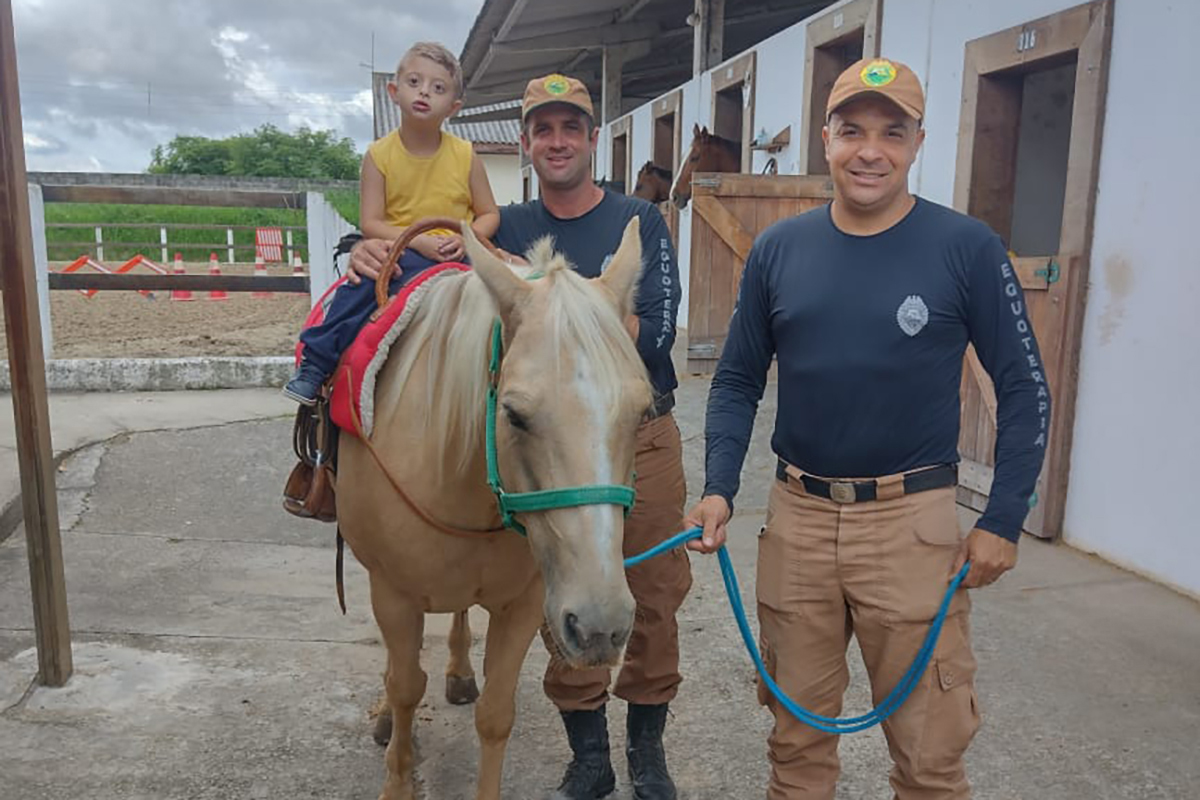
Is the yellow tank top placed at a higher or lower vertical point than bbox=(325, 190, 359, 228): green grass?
lower

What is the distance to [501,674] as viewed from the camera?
2346 mm

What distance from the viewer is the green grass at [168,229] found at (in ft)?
59.6

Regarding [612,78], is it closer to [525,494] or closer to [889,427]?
[889,427]

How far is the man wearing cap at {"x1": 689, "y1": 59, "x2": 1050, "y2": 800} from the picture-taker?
5.95ft

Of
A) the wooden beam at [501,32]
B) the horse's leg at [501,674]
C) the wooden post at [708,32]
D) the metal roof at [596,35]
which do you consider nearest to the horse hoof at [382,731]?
the horse's leg at [501,674]

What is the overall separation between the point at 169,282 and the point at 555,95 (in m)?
6.12

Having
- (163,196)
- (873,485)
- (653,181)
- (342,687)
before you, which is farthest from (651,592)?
(653,181)

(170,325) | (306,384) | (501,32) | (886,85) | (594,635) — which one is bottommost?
(170,325)

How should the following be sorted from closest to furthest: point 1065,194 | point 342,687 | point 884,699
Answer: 1. point 884,699
2. point 342,687
3. point 1065,194

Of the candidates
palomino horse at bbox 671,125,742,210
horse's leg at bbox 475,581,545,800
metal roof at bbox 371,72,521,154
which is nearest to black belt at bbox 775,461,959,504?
horse's leg at bbox 475,581,545,800

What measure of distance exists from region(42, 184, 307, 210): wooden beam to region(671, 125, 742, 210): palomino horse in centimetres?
352

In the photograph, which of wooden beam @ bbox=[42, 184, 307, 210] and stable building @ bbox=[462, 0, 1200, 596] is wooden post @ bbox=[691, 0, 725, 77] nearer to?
stable building @ bbox=[462, 0, 1200, 596]

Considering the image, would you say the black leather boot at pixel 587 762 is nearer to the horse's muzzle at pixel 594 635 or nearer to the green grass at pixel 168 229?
the horse's muzzle at pixel 594 635

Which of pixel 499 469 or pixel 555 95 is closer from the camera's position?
pixel 499 469
